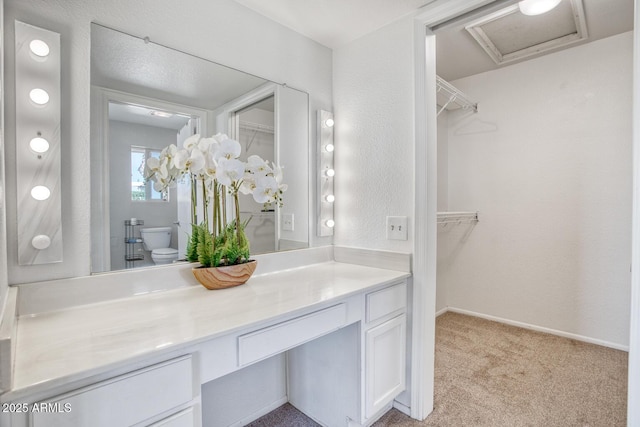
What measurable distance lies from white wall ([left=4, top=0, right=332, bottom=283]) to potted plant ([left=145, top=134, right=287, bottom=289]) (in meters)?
0.27

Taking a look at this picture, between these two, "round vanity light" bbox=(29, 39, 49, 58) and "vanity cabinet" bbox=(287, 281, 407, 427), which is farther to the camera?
"vanity cabinet" bbox=(287, 281, 407, 427)

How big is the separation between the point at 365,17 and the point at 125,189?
1.48 meters

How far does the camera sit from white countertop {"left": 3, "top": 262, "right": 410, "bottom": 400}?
0.71m

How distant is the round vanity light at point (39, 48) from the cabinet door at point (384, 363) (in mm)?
1608

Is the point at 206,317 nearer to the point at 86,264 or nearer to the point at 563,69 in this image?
the point at 86,264

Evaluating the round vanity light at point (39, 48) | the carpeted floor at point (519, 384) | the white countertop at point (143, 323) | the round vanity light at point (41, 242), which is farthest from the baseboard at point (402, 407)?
the round vanity light at point (39, 48)

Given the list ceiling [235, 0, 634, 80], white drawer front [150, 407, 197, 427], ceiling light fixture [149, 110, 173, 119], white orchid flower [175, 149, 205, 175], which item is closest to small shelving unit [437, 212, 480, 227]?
ceiling [235, 0, 634, 80]

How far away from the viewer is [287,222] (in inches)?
71.4

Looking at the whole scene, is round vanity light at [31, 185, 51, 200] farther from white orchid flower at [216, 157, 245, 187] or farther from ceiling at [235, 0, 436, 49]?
ceiling at [235, 0, 436, 49]

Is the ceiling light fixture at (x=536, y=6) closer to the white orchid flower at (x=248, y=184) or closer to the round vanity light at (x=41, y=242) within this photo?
the white orchid flower at (x=248, y=184)

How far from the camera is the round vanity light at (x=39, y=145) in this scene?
3.38 ft

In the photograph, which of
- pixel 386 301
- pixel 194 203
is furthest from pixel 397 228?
pixel 194 203

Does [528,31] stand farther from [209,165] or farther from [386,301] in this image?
[209,165]

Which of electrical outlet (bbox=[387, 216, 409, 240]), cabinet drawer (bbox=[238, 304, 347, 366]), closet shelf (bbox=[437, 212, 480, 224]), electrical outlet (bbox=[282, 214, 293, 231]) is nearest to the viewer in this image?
cabinet drawer (bbox=[238, 304, 347, 366])
